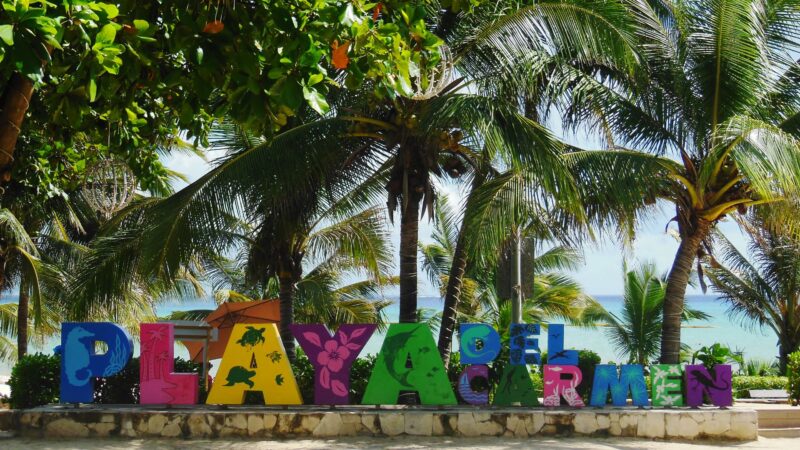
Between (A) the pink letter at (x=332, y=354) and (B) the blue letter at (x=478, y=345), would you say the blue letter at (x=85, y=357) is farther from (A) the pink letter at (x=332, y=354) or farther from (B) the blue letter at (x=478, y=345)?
(B) the blue letter at (x=478, y=345)

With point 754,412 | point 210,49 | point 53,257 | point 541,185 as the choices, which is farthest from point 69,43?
point 53,257

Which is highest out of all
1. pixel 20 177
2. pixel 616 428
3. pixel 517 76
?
pixel 517 76

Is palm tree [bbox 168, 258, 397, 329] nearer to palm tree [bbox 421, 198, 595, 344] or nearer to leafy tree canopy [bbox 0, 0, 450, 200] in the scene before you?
palm tree [bbox 421, 198, 595, 344]

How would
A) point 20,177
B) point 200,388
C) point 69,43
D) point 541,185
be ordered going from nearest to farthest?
1. point 69,43
2. point 20,177
3. point 541,185
4. point 200,388

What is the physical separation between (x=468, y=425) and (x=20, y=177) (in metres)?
6.78

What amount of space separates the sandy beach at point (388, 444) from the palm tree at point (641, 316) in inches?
471

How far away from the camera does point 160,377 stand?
1346 centimetres

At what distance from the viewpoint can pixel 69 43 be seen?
6098 millimetres

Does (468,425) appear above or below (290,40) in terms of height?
below

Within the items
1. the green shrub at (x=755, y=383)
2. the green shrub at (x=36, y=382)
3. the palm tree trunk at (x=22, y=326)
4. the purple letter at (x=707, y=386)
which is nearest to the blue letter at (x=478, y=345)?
the purple letter at (x=707, y=386)

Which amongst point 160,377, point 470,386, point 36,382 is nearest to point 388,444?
point 470,386

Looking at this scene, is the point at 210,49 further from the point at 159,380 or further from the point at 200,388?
the point at 200,388

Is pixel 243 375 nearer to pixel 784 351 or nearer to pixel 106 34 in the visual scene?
pixel 106 34

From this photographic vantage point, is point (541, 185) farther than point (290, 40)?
Yes
